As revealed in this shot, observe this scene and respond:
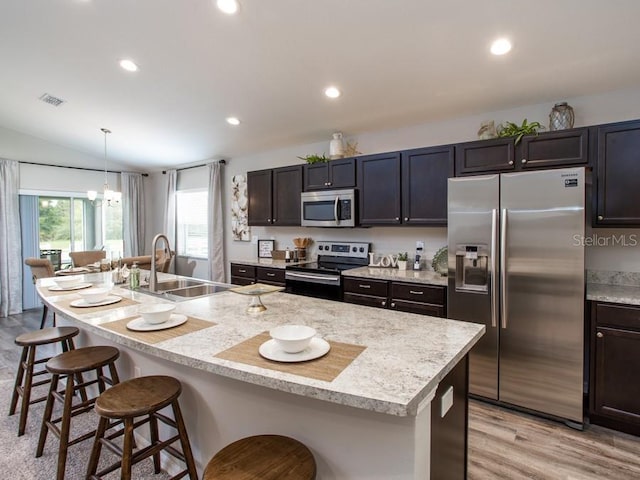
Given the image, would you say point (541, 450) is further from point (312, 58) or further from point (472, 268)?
point (312, 58)

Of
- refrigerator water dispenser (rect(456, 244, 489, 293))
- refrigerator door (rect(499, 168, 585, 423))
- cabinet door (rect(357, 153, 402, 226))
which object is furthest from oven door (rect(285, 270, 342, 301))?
refrigerator door (rect(499, 168, 585, 423))

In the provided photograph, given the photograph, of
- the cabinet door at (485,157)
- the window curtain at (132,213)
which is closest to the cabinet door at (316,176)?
the cabinet door at (485,157)

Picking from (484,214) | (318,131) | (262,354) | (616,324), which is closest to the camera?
(262,354)

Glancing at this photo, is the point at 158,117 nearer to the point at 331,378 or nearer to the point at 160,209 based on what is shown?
the point at 160,209

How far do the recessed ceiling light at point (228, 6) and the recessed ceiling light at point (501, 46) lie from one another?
1.81 metres

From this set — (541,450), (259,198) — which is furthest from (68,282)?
(541,450)

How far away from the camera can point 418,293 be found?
304 centimetres

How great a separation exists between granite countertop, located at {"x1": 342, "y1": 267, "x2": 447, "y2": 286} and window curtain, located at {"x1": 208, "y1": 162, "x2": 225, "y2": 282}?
9.58ft

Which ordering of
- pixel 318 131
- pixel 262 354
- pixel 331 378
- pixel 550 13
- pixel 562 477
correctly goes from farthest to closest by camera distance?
pixel 318 131 → pixel 550 13 → pixel 562 477 → pixel 262 354 → pixel 331 378

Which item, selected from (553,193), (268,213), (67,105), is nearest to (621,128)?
(553,193)

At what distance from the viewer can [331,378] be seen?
1116mm

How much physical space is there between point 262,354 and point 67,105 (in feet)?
16.5

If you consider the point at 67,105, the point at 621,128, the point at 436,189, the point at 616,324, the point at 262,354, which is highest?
the point at 67,105

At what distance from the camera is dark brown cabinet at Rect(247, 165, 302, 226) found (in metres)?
4.32
